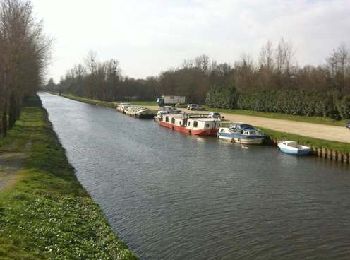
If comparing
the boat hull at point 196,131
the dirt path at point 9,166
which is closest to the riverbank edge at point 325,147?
the boat hull at point 196,131

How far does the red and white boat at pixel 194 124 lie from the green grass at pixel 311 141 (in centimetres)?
965

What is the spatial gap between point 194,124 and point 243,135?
45.8ft

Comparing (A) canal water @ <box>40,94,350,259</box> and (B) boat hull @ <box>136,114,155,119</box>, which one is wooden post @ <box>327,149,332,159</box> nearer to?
(A) canal water @ <box>40,94,350,259</box>

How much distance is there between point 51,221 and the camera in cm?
1870

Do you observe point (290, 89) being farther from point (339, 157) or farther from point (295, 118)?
point (339, 157)

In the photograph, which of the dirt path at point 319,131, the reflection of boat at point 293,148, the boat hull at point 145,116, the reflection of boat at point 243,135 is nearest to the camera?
the reflection of boat at point 293,148

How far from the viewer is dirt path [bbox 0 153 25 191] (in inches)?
1021

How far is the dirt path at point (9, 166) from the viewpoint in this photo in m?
25.9

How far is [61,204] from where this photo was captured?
71.1ft

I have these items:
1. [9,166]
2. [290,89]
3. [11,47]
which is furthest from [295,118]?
[9,166]

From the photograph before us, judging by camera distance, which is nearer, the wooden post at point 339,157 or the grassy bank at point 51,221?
the grassy bank at point 51,221

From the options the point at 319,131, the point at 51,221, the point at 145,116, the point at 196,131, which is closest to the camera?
the point at 51,221

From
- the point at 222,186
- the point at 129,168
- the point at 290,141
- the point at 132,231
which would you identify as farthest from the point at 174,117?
the point at 132,231

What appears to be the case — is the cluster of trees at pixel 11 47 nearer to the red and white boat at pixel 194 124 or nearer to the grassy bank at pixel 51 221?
the grassy bank at pixel 51 221
